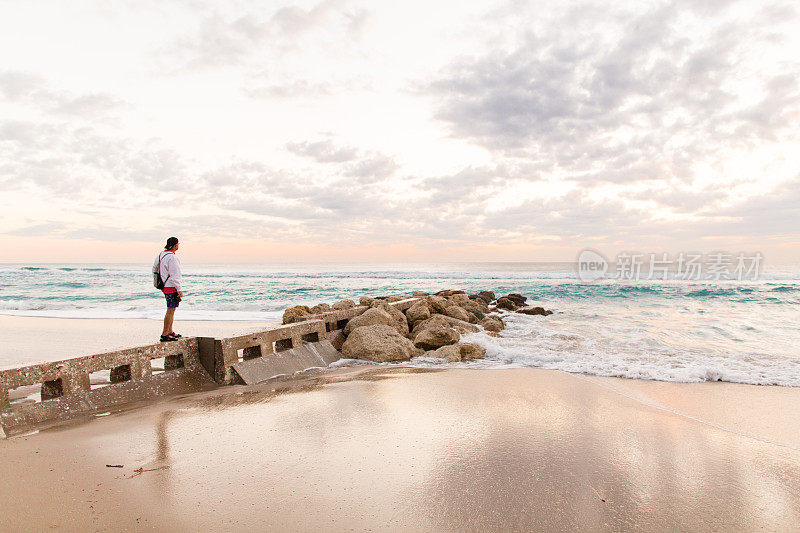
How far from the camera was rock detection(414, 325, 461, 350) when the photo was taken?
821 centimetres

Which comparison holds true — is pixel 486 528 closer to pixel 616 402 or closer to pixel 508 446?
pixel 508 446

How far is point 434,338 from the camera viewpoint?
8234 mm

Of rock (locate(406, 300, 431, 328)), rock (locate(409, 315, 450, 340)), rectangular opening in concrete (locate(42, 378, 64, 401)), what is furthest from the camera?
rock (locate(406, 300, 431, 328))

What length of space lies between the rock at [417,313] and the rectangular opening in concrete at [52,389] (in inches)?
266

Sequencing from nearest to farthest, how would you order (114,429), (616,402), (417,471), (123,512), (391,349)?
(123,512)
(417,471)
(114,429)
(616,402)
(391,349)

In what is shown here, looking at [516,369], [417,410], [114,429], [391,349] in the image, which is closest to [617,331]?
[516,369]

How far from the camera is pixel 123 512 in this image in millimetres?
2561

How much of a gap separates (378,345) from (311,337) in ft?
3.84

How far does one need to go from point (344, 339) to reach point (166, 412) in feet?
13.5

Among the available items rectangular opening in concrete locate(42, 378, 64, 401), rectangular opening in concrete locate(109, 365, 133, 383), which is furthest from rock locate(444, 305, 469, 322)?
rectangular opening in concrete locate(42, 378, 64, 401)

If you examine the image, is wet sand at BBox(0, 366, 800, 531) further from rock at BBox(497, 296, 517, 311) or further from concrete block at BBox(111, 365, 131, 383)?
rock at BBox(497, 296, 517, 311)

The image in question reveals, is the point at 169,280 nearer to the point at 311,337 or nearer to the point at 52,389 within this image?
the point at 52,389

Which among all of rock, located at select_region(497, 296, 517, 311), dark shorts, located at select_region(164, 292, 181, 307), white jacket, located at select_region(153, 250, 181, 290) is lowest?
rock, located at select_region(497, 296, 517, 311)

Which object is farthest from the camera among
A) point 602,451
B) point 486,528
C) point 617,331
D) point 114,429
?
point 617,331
